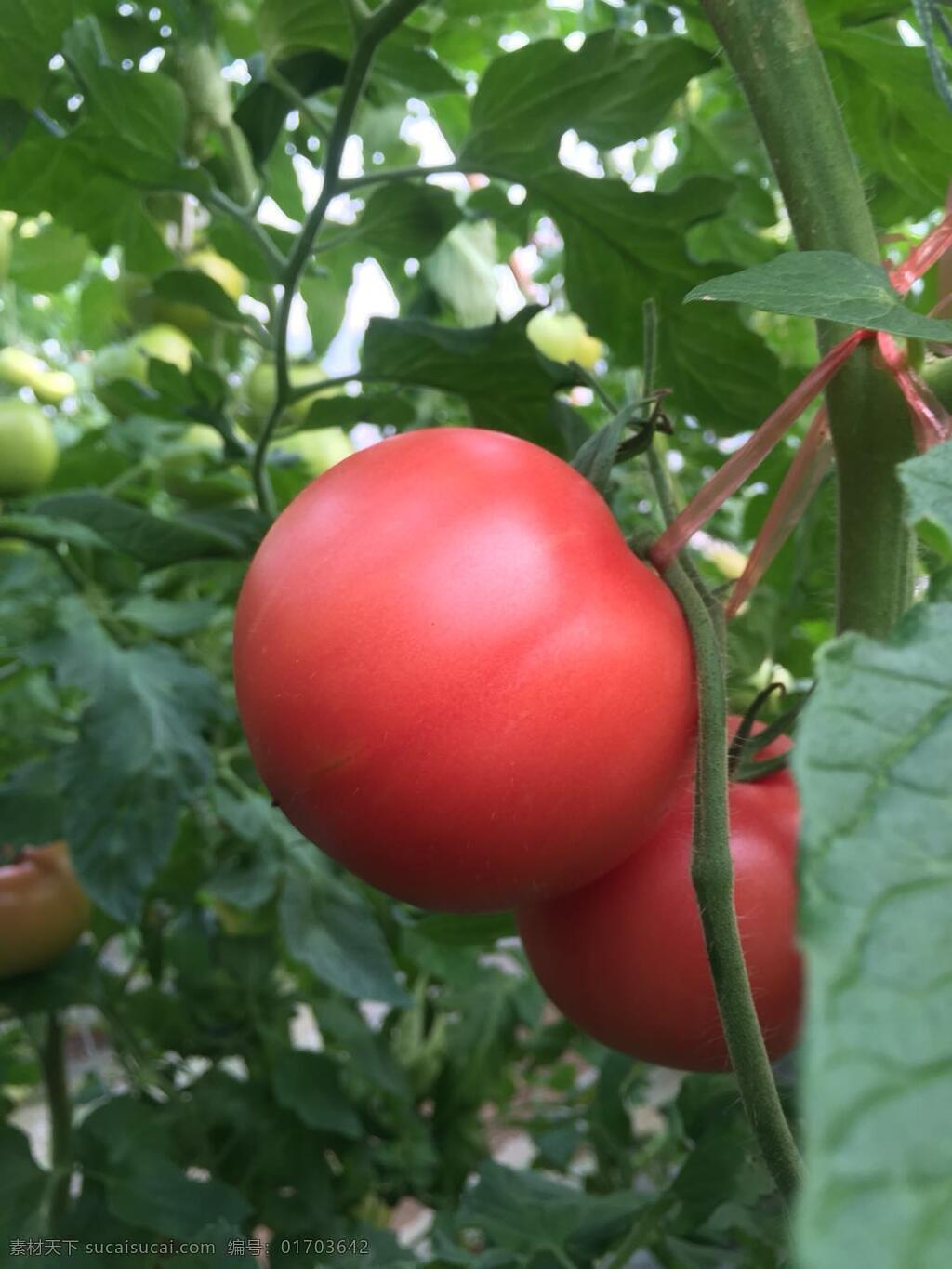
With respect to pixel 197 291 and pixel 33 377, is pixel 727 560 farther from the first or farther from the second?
pixel 33 377

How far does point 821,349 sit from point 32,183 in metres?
0.50

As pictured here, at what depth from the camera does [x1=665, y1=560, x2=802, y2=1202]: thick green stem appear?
1.05 feet

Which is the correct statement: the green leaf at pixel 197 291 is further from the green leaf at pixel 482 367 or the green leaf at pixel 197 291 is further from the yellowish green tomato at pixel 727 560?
the yellowish green tomato at pixel 727 560

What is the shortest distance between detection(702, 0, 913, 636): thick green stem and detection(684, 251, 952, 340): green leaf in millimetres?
72

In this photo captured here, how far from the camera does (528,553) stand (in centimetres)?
39

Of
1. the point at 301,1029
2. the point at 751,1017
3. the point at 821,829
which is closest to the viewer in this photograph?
the point at 821,829

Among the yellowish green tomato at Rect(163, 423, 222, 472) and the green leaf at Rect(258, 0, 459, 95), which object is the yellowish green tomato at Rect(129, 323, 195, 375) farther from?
the green leaf at Rect(258, 0, 459, 95)

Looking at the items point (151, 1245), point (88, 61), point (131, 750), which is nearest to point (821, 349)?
point (88, 61)

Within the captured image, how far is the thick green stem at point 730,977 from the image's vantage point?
0.32m

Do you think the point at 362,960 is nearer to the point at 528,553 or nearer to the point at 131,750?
the point at 131,750

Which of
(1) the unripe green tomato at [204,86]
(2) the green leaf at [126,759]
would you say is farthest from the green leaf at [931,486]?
(1) the unripe green tomato at [204,86]

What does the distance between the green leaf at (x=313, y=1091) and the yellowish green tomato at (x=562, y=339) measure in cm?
70

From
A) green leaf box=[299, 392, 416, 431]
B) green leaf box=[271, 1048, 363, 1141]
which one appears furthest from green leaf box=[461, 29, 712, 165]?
green leaf box=[271, 1048, 363, 1141]

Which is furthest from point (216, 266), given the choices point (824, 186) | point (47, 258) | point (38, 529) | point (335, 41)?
point (824, 186)
